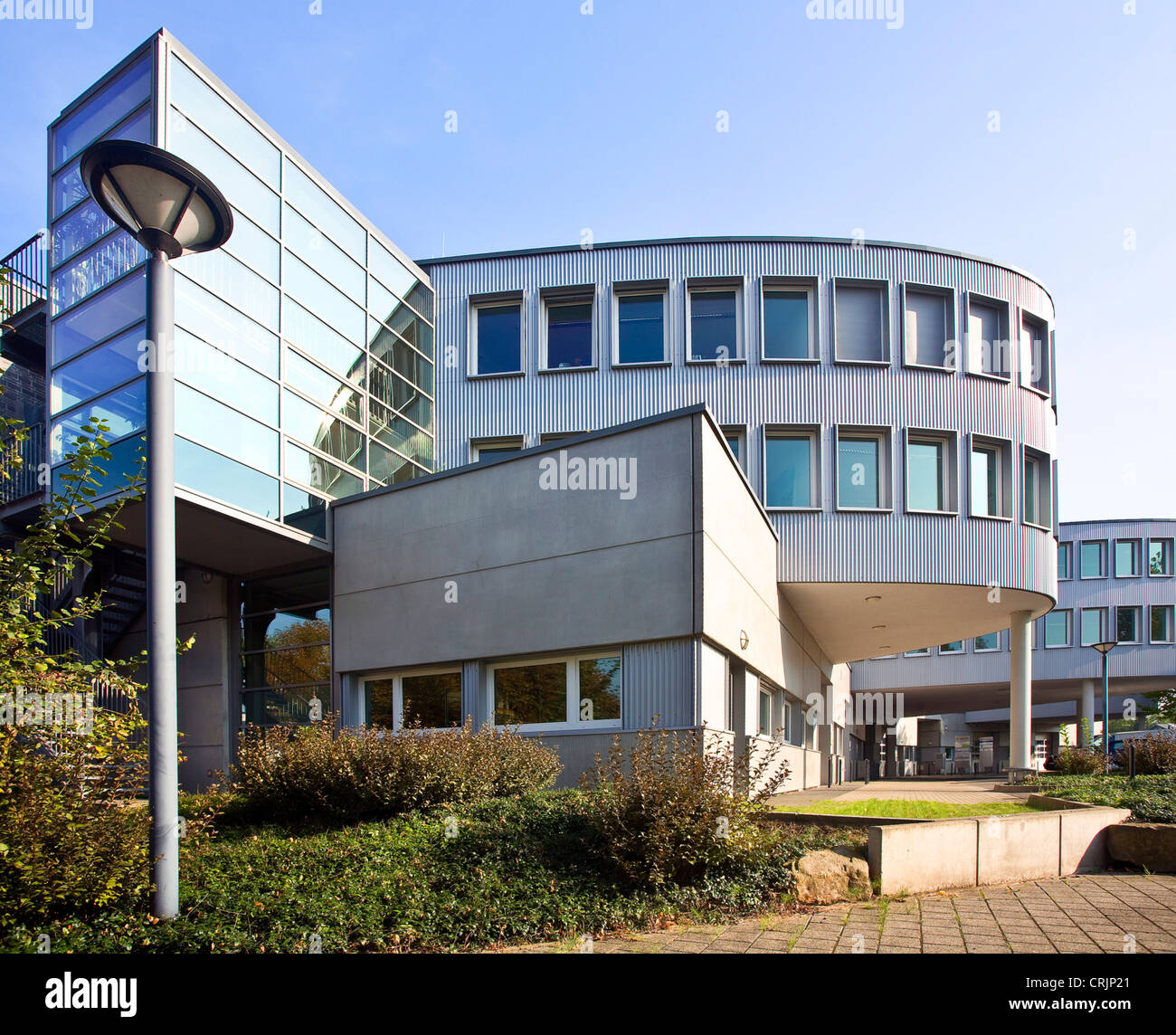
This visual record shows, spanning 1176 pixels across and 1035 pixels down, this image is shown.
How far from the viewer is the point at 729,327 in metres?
20.0

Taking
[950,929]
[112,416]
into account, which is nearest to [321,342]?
[112,416]

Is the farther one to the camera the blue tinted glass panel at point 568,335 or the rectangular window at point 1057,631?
the rectangular window at point 1057,631

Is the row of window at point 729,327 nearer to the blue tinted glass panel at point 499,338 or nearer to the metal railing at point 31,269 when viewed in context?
the blue tinted glass panel at point 499,338

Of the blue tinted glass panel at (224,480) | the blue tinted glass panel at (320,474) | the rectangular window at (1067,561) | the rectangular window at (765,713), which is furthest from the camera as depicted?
the rectangular window at (1067,561)

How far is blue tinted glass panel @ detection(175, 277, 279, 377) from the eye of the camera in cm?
1372

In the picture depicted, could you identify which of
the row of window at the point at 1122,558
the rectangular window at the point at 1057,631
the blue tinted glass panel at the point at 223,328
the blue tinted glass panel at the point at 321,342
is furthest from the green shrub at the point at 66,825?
the row of window at the point at 1122,558

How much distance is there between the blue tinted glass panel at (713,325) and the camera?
Answer: 19828 mm

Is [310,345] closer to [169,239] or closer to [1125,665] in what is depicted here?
[169,239]

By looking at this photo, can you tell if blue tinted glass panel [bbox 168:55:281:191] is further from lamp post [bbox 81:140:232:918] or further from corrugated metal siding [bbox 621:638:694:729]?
corrugated metal siding [bbox 621:638:694:729]

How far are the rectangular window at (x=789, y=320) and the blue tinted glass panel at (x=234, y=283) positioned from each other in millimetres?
9953

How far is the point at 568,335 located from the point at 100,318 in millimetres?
9295

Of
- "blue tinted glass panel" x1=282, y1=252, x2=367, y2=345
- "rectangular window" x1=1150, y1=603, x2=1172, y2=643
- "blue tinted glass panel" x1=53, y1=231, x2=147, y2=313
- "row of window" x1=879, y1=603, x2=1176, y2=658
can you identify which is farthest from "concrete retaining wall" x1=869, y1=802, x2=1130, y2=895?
"rectangular window" x1=1150, y1=603, x2=1172, y2=643

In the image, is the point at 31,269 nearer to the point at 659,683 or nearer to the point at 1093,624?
the point at 659,683
